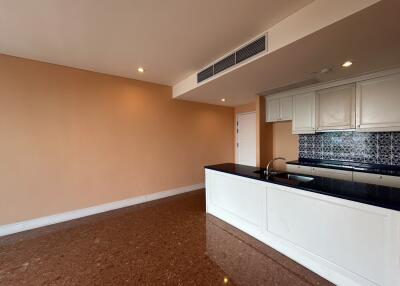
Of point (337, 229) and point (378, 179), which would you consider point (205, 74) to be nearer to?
point (337, 229)

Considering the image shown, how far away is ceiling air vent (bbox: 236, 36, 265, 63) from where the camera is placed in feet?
6.66

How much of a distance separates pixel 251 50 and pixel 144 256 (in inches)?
109

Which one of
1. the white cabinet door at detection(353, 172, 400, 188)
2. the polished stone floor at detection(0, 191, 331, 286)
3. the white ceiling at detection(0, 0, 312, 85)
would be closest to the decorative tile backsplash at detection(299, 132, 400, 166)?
the white cabinet door at detection(353, 172, 400, 188)

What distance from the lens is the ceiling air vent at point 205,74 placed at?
9.40 ft

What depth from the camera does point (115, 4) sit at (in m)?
1.62

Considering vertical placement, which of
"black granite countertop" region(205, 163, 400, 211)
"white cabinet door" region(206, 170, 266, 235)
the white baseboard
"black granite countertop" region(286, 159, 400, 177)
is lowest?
the white baseboard

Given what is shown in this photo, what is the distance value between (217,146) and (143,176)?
2235 mm

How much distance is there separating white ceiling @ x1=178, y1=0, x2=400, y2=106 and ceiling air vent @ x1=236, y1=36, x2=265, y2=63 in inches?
4.2

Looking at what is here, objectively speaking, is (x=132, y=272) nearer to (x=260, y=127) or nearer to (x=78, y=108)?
(x=78, y=108)

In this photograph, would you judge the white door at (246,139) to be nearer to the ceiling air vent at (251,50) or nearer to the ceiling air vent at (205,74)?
the ceiling air vent at (205,74)

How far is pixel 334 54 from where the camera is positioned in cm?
201

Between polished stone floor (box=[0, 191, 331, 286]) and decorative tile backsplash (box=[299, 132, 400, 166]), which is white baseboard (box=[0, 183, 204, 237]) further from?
decorative tile backsplash (box=[299, 132, 400, 166])

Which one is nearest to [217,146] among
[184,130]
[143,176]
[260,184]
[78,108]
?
[184,130]

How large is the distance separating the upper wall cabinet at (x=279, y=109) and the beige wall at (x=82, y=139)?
187cm
